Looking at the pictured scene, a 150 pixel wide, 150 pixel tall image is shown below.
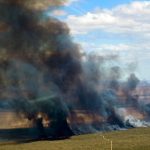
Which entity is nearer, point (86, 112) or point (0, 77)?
→ point (0, 77)

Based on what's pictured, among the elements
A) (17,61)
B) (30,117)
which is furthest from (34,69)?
(30,117)

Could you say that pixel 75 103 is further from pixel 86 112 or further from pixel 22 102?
pixel 22 102

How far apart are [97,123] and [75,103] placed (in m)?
12.1

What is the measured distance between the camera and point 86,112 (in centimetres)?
17938

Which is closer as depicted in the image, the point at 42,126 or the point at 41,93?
the point at 42,126

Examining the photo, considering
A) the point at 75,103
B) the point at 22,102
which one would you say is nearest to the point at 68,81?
the point at 75,103

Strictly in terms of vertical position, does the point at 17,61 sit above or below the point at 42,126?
above

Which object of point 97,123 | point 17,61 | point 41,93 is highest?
point 17,61

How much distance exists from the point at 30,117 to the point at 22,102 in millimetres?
6503

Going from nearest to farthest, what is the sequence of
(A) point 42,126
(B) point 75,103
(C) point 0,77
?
(A) point 42,126 → (C) point 0,77 → (B) point 75,103

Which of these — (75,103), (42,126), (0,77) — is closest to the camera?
(42,126)

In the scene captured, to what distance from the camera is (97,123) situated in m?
172

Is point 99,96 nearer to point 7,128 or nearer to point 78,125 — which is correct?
point 78,125

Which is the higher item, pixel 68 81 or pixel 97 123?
pixel 68 81
